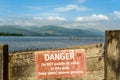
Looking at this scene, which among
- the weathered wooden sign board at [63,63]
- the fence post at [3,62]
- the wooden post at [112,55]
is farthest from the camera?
the fence post at [3,62]

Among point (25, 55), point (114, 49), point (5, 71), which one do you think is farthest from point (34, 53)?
point (114, 49)

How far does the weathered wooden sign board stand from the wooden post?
470 millimetres

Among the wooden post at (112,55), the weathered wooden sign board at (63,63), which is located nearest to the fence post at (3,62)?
the weathered wooden sign board at (63,63)

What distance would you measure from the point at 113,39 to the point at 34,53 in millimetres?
1437

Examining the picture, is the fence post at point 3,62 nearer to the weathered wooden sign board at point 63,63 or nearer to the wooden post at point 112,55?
the weathered wooden sign board at point 63,63

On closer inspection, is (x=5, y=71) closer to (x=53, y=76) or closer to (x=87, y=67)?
(x=53, y=76)

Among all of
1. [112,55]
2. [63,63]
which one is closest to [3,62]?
[63,63]

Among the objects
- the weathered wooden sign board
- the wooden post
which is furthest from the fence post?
the wooden post

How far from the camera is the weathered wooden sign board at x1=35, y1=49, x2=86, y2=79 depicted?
18.2 ft

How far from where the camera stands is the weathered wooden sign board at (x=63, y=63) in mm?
5547

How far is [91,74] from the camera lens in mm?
5562

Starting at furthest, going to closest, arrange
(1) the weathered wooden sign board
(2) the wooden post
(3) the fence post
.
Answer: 1. (3) the fence post
2. (1) the weathered wooden sign board
3. (2) the wooden post

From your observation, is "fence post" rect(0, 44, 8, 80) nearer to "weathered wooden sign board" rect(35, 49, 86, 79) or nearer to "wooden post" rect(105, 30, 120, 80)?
"weathered wooden sign board" rect(35, 49, 86, 79)

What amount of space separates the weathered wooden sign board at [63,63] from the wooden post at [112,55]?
18.5 inches
